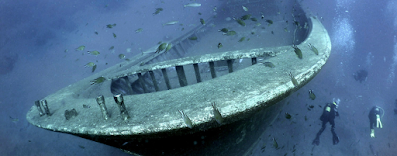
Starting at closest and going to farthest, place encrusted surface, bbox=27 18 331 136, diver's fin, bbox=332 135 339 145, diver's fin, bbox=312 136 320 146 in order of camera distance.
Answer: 1. encrusted surface, bbox=27 18 331 136
2. diver's fin, bbox=312 136 320 146
3. diver's fin, bbox=332 135 339 145

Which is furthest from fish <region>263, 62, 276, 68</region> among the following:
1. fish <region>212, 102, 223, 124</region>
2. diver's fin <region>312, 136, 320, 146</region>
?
diver's fin <region>312, 136, 320, 146</region>

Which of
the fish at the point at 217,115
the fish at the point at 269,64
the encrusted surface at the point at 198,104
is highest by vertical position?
the fish at the point at 217,115

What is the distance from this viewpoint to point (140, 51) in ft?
159

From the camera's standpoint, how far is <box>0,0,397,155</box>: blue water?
6.71m

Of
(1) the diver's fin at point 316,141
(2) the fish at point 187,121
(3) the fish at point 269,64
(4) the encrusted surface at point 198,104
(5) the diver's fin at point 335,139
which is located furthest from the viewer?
(5) the diver's fin at point 335,139

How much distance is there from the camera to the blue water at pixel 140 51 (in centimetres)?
Answer: 671

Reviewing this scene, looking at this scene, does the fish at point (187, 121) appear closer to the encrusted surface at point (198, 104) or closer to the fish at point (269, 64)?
the encrusted surface at point (198, 104)

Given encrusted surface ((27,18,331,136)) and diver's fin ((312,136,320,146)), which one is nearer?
encrusted surface ((27,18,331,136))

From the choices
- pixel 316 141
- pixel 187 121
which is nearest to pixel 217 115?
pixel 187 121

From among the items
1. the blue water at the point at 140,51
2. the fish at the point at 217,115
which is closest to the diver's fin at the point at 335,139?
the blue water at the point at 140,51

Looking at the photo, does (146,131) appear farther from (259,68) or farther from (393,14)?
(393,14)

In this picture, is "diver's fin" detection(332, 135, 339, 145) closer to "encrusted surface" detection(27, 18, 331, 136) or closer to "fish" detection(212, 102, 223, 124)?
"encrusted surface" detection(27, 18, 331, 136)

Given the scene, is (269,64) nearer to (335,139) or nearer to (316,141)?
(316,141)

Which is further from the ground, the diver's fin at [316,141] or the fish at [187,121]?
the fish at [187,121]
